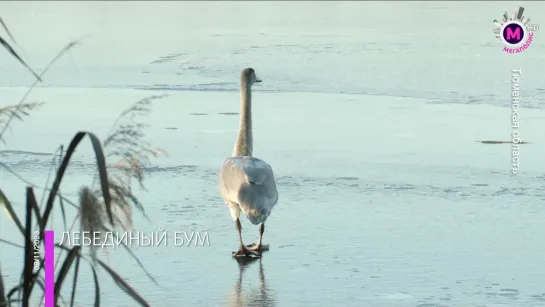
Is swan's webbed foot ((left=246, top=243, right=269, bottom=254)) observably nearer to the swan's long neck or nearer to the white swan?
the white swan

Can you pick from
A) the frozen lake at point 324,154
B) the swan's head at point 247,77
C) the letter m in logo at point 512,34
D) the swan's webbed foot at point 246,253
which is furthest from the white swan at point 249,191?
the letter m in logo at point 512,34

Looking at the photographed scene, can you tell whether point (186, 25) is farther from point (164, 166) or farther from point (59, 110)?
point (164, 166)

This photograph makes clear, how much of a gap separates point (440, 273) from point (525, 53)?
10562 millimetres

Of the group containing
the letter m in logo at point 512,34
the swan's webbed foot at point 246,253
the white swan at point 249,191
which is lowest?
the swan's webbed foot at point 246,253

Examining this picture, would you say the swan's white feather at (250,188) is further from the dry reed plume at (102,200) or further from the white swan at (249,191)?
the dry reed plume at (102,200)

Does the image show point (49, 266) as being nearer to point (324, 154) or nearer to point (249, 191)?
point (249, 191)

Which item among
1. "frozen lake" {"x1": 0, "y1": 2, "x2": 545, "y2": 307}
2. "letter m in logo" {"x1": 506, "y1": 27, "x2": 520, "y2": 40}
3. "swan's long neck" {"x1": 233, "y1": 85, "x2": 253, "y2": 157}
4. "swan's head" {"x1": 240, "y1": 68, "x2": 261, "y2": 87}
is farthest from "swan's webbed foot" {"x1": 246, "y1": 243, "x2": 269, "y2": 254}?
"letter m in logo" {"x1": 506, "y1": 27, "x2": 520, "y2": 40}

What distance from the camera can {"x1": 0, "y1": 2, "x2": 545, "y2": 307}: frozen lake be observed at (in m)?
5.78

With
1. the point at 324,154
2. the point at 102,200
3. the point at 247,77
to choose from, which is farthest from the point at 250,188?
the point at 102,200

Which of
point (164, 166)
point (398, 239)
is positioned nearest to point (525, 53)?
point (164, 166)

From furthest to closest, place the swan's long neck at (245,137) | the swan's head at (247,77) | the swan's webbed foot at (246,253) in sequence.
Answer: the swan's head at (247,77)
the swan's long neck at (245,137)
the swan's webbed foot at (246,253)

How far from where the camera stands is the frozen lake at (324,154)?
5.78 meters

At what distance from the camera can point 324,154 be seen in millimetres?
9570

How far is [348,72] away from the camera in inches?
575
